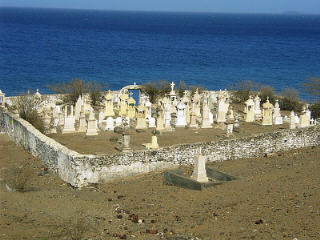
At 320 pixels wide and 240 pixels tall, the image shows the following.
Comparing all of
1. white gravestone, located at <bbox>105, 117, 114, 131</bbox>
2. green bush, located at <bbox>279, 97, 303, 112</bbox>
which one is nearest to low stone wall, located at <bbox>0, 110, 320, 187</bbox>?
white gravestone, located at <bbox>105, 117, 114, 131</bbox>

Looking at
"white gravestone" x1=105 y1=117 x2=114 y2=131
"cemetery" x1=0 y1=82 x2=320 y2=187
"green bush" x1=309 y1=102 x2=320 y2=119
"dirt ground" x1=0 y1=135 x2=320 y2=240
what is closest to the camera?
"dirt ground" x1=0 y1=135 x2=320 y2=240

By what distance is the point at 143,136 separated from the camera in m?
24.5

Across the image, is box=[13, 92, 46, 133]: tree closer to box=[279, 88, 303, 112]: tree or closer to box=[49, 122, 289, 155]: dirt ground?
box=[49, 122, 289, 155]: dirt ground

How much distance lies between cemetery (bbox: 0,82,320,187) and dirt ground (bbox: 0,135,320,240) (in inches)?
24.1

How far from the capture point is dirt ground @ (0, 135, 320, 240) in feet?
44.9

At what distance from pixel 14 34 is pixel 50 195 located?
107 meters

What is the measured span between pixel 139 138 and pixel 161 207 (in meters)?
8.46

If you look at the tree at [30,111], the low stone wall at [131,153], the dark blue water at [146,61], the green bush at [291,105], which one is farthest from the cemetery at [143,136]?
the dark blue water at [146,61]

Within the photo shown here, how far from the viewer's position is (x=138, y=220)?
14711mm

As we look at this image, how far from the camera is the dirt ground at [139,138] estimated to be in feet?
72.1

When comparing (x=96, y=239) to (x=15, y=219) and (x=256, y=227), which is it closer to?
(x=15, y=219)

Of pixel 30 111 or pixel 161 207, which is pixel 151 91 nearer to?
pixel 30 111

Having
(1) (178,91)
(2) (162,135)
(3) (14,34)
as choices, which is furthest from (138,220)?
(3) (14,34)

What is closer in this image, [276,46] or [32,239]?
[32,239]
